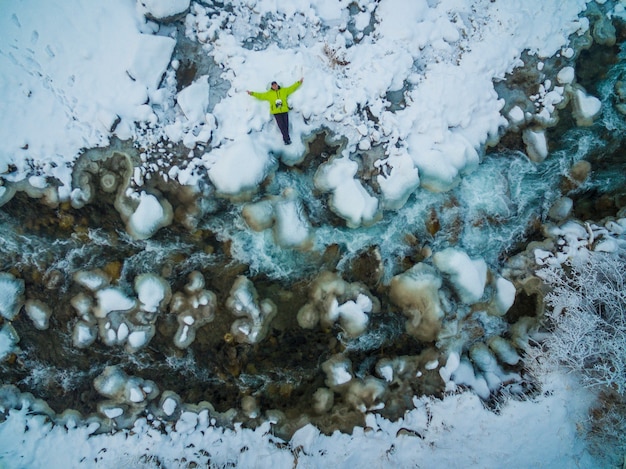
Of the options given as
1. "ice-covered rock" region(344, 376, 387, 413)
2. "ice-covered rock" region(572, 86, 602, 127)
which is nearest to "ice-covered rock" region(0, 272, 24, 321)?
"ice-covered rock" region(344, 376, 387, 413)

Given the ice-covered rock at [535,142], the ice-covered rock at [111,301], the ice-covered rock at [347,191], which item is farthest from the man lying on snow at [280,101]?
the ice-covered rock at [535,142]

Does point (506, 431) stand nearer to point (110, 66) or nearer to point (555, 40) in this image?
point (555, 40)

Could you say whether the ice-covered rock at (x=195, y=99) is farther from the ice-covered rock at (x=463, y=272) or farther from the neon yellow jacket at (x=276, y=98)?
the ice-covered rock at (x=463, y=272)

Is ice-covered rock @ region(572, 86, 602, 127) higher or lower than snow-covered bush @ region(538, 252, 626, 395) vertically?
higher

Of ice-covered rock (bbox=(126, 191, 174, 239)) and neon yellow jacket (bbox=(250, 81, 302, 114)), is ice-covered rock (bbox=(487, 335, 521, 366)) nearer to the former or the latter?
neon yellow jacket (bbox=(250, 81, 302, 114))

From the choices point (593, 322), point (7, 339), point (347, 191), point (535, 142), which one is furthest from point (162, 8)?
point (593, 322)

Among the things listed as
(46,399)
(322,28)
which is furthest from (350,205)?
(46,399)
